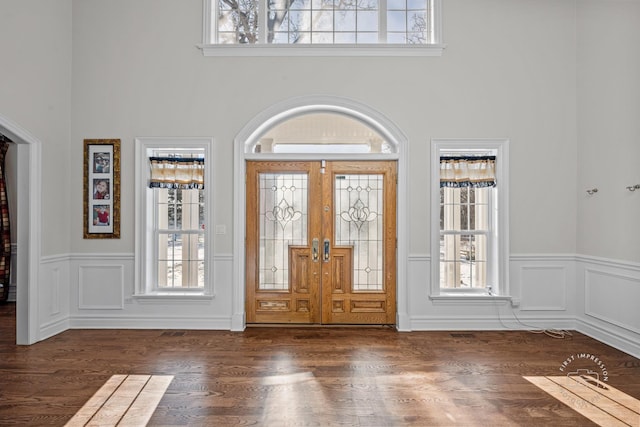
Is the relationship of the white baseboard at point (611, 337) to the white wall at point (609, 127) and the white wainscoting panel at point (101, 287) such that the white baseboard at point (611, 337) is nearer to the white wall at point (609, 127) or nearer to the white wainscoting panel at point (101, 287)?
the white wall at point (609, 127)

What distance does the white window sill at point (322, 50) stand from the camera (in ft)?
14.8

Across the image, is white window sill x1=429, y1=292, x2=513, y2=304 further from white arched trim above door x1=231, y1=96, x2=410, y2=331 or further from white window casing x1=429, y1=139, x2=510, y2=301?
white arched trim above door x1=231, y1=96, x2=410, y2=331

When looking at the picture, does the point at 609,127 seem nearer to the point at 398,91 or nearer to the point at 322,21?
the point at 398,91

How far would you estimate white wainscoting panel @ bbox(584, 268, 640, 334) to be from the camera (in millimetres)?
3766

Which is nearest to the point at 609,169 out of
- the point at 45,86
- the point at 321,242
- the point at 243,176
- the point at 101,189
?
the point at 321,242

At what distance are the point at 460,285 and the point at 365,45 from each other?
3059 millimetres

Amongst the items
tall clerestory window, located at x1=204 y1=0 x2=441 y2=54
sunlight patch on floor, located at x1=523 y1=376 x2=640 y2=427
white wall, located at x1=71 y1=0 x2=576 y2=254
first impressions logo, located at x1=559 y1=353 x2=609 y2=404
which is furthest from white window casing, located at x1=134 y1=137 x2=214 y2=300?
first impressions logo, located at x1=559 y1=353 x2=609 y2=404

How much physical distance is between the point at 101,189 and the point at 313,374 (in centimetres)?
323

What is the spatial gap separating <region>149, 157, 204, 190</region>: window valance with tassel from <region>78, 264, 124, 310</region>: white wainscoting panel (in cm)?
109

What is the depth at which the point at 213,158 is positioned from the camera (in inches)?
179

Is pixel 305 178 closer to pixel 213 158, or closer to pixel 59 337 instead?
pixel 213 158

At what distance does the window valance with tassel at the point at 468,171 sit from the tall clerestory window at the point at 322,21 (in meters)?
1.50

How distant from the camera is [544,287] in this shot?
457cm

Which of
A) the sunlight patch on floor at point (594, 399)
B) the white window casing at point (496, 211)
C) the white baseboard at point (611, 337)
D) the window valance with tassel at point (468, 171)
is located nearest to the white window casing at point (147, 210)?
the white window casing at point (496, 211)
